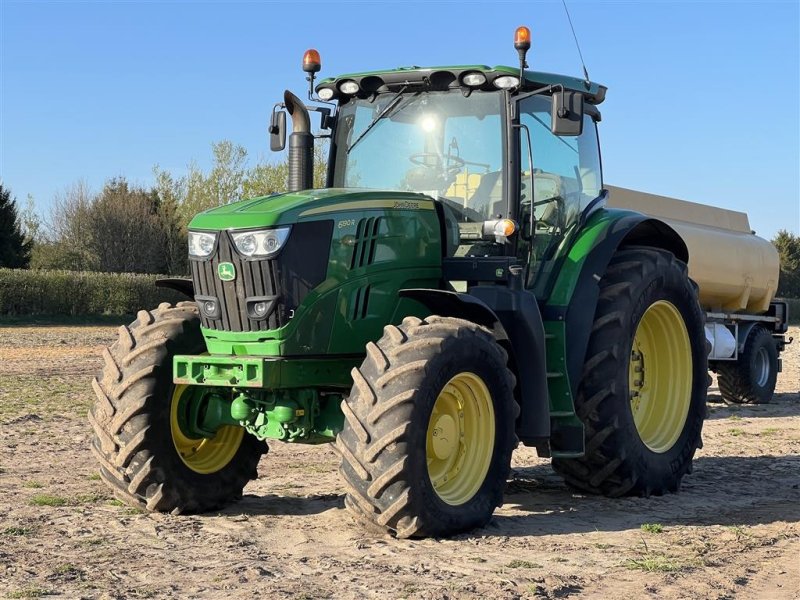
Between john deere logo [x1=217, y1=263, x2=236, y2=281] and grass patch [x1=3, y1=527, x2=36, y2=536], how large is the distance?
73.7 inches

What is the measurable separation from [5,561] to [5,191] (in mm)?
42404

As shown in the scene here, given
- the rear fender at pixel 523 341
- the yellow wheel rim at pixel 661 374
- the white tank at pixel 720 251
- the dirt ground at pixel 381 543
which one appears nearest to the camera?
the dirt ground at pixel 381 543

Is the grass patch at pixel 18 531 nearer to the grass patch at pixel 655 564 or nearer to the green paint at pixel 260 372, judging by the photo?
the green paint at pixel 260 372

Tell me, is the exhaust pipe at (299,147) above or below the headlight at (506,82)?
below

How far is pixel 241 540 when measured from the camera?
20.9 feet

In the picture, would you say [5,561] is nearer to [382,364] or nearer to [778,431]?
[382,364]

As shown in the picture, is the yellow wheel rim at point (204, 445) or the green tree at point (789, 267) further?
the green tree at point (789, 267)

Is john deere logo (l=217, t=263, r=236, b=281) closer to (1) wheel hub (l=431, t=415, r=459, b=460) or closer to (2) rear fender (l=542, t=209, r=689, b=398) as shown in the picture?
(1) wheel hub (l=431, t=415, r=459, b=460)

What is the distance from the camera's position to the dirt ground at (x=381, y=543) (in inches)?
209

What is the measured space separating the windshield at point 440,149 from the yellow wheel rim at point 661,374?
1931 millimetres

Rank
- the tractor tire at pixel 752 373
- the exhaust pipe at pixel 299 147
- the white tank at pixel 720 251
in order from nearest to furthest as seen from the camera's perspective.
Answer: the exhaust pipe at pixel 299 147 → the white tank at pixel 720 251 → the tractor tire at pixel 752 373

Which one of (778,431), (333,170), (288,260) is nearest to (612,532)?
(288,260)

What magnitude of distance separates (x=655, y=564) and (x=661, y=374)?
319 cm

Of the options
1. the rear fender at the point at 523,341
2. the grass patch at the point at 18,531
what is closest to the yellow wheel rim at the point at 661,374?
the rear fender at the point at 523,341
